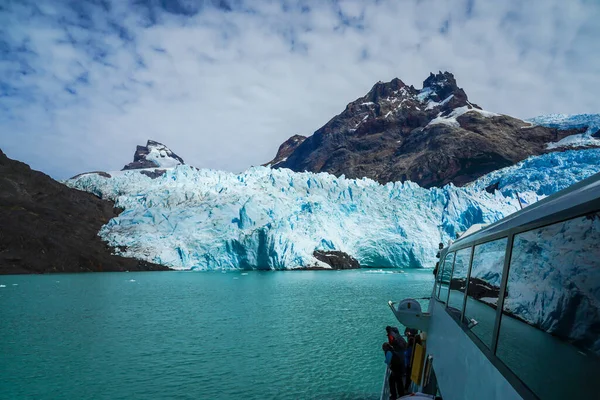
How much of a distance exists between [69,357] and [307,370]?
354 inches

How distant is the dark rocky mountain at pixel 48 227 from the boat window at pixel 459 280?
6788cm

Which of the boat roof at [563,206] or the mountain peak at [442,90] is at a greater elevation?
the mountain peak at [442,90]

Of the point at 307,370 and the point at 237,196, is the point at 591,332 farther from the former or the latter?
the point at 237,196

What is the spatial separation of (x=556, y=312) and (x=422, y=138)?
498ft

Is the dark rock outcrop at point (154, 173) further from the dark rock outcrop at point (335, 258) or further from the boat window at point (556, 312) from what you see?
the boat window at point (556, 312)

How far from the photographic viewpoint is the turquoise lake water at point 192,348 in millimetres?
11922

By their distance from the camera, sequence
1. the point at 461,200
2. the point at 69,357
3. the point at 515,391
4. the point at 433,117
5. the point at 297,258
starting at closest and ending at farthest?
1. the point at 515,391
2. the point at 69,357
3. the point at 297,258
4. the point at 461,200
5. the point at 433,117

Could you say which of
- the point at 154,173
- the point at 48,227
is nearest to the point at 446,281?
the point at 48,227

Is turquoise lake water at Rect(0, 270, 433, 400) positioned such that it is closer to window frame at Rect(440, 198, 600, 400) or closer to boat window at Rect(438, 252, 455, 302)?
boat window at Rect(438, 252, 455, 302)

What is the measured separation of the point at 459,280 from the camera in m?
5.43

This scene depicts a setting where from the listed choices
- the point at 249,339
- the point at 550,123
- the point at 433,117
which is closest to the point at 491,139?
the point at 550,123

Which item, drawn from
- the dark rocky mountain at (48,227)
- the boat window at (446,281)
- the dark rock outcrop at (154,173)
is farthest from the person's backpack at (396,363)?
the dark rock outcrop at (154,173)

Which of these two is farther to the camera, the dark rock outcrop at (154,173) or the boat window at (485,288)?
the dark rock outcrop at (154,173)

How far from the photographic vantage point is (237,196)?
70.4 m
